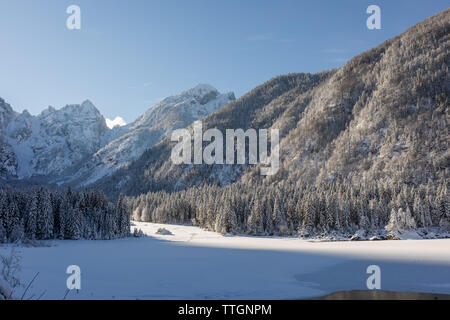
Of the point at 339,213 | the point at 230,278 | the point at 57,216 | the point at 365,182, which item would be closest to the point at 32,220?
the point at 57,216

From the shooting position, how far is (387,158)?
14962 cm

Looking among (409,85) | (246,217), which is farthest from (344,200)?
(409,85)

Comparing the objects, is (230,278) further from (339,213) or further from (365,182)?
(365,182)

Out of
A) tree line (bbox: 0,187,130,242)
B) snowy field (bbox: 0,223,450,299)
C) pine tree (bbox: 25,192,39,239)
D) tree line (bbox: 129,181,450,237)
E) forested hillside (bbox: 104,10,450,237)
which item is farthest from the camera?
forested hillside (bbox: 104,10,450,237)

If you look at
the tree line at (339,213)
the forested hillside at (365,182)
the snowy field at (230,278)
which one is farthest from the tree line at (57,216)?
the snowy field at (230,278)

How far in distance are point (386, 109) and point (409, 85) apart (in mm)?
24523

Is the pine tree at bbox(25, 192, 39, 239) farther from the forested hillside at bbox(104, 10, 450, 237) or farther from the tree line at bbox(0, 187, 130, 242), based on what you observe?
the forested hillside at bbox(104, 10, 450, 237)

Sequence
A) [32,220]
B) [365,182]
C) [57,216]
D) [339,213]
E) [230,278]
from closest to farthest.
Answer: [230,278] < [32,220] < [57,216] < [339,213] < [365,182]

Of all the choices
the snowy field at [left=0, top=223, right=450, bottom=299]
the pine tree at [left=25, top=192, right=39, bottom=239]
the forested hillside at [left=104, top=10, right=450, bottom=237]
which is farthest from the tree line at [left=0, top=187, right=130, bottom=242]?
the snowy field at [left=0, top=223, right=450, bottom=299]

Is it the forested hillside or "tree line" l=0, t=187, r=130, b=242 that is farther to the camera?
the forested hillside

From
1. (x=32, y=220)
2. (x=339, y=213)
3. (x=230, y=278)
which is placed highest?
(x=230, y=278)
